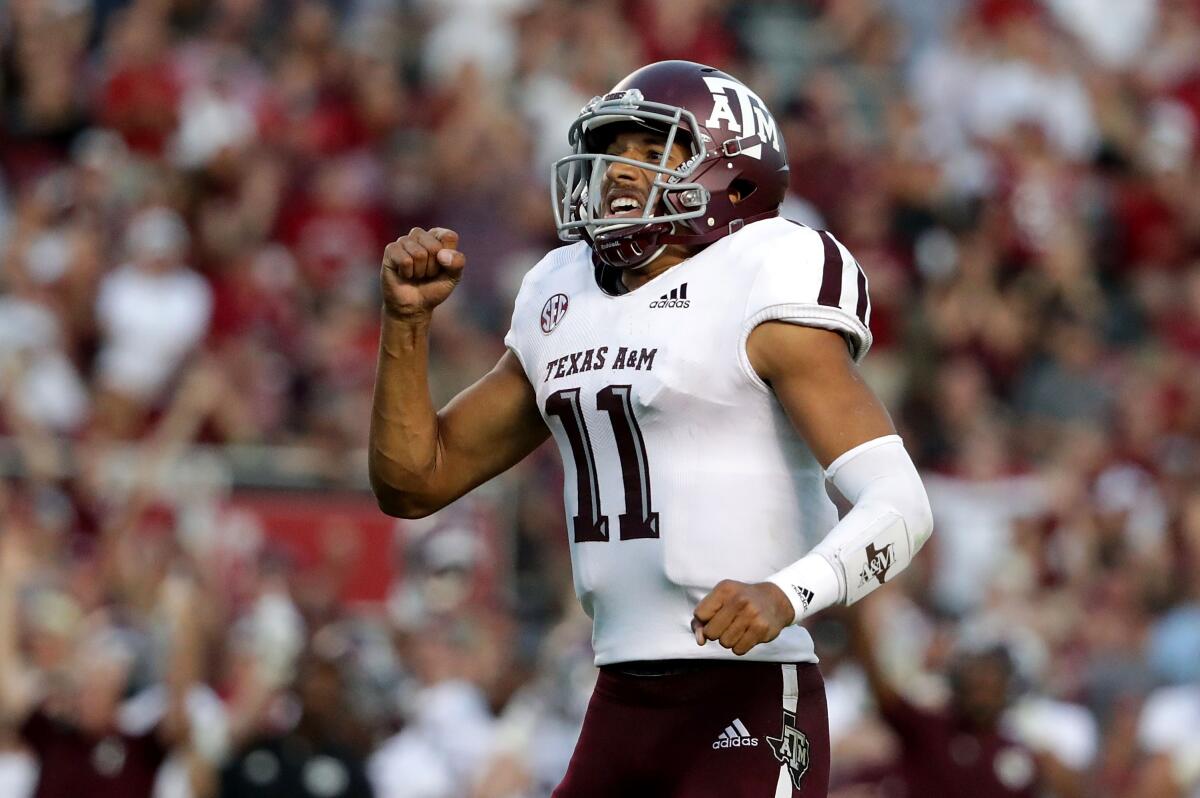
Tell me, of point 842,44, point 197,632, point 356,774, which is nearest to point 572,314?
point 356,774

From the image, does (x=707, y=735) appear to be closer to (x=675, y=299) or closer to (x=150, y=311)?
(x=675, y=299)

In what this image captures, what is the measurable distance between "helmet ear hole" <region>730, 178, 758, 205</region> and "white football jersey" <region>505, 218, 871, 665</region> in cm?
10

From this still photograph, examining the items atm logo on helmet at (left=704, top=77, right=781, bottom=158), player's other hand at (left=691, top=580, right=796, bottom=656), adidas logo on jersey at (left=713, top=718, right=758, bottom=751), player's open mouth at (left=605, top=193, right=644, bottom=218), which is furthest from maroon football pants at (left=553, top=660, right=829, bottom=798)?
atm logo on helmet at (left=704, top=77, right=781, bottom=158)

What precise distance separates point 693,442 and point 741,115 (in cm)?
69

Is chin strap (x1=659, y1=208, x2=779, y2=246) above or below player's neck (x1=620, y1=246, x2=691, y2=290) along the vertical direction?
above

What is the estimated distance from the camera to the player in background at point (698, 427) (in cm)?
371

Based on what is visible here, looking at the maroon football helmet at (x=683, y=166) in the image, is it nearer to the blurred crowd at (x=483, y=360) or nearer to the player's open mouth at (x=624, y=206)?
the player's open mouth at (x=624, y=206)

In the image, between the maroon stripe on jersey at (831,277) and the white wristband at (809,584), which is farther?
the maroon stripe on jersey at (831,277)

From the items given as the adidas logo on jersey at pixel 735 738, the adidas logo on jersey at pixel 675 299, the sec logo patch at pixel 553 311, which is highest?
the adidas logo on jersey at pixel 675 299

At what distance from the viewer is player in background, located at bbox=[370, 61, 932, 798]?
3.71 metres

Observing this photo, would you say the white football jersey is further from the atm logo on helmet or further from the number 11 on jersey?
the atm logo on helmet

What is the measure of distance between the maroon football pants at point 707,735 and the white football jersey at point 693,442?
5cm

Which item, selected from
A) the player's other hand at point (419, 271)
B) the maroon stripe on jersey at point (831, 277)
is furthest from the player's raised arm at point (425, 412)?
the maroon stripe on jersey at point (831, 277)

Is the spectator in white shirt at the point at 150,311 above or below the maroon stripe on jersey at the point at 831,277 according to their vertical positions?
below
